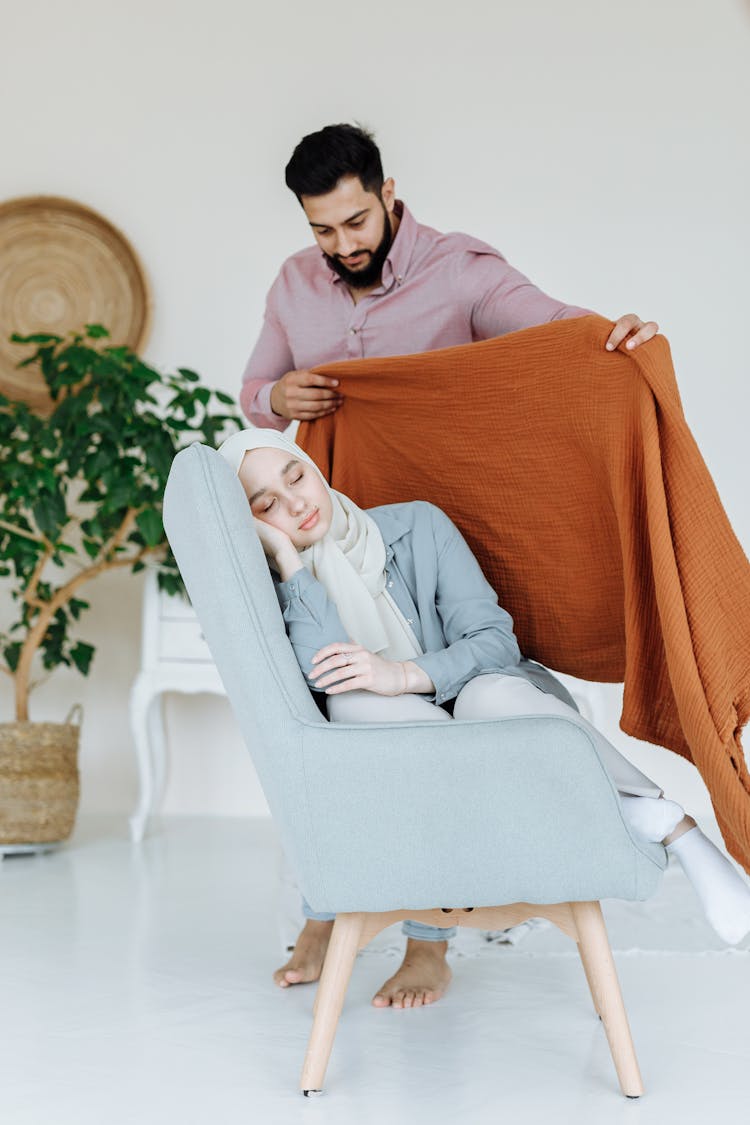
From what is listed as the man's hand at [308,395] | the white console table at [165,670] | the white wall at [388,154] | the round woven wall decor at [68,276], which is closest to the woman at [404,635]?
the man's hand at [308,395]

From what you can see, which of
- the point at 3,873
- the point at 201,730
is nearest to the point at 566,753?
the point at 3,873

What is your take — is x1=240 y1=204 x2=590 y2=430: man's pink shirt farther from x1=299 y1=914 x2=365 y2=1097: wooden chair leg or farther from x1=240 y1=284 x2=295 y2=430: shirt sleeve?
x1=299 y1=914 x2=365 y2=1097: wooden chair leg

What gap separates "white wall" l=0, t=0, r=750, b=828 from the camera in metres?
3.76

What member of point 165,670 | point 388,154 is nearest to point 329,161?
point 165,670

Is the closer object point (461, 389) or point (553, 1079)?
point (553, 1079)

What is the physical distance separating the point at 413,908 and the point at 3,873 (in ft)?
6.02

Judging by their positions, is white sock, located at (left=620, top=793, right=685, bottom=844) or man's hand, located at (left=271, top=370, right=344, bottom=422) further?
man's hand, located at (left=271, top=370, right=344, bottom=422)

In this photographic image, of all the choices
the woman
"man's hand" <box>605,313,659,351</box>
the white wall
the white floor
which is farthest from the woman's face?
the white wall

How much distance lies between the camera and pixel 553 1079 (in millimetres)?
1397

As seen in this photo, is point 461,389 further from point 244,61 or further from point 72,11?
point 72,11

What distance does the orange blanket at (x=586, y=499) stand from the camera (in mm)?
1418

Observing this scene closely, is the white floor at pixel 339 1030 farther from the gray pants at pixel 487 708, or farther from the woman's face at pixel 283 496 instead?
the woman's face at pixel 283 496

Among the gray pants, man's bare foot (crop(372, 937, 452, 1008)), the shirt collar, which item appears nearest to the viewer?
the gray pants

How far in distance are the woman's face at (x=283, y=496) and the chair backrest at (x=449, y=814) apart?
12.8 inches
